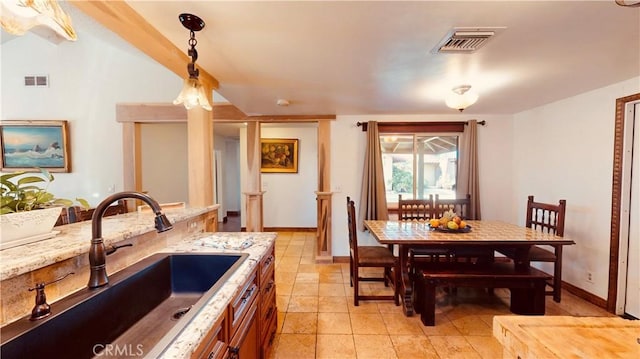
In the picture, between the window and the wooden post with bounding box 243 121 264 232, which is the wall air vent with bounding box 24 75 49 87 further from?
the window

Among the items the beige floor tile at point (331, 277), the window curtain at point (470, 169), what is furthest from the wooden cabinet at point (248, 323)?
the window curtain at point (470, 169)

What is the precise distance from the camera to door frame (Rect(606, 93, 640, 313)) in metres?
2.48

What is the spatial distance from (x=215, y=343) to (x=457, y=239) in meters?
2.11

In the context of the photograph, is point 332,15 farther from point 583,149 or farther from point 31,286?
point 583,149

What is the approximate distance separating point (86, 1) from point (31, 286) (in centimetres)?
119

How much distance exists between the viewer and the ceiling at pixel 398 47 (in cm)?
133

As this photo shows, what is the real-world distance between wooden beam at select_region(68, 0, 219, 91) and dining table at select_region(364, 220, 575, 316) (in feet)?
6.98

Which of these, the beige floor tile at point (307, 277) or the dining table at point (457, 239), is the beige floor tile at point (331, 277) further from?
the dining table at point (457, 239)

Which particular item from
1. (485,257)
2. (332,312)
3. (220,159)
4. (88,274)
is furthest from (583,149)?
(220,159)

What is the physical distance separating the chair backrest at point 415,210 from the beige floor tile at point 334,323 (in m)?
1.41

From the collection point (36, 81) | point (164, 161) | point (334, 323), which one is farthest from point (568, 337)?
point (36, 81)

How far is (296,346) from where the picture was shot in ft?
6.77

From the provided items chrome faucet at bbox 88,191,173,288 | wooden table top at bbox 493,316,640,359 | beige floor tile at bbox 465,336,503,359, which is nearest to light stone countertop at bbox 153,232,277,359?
chrome faucet at bbox 88,191,173,288

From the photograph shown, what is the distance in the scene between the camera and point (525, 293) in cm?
246
